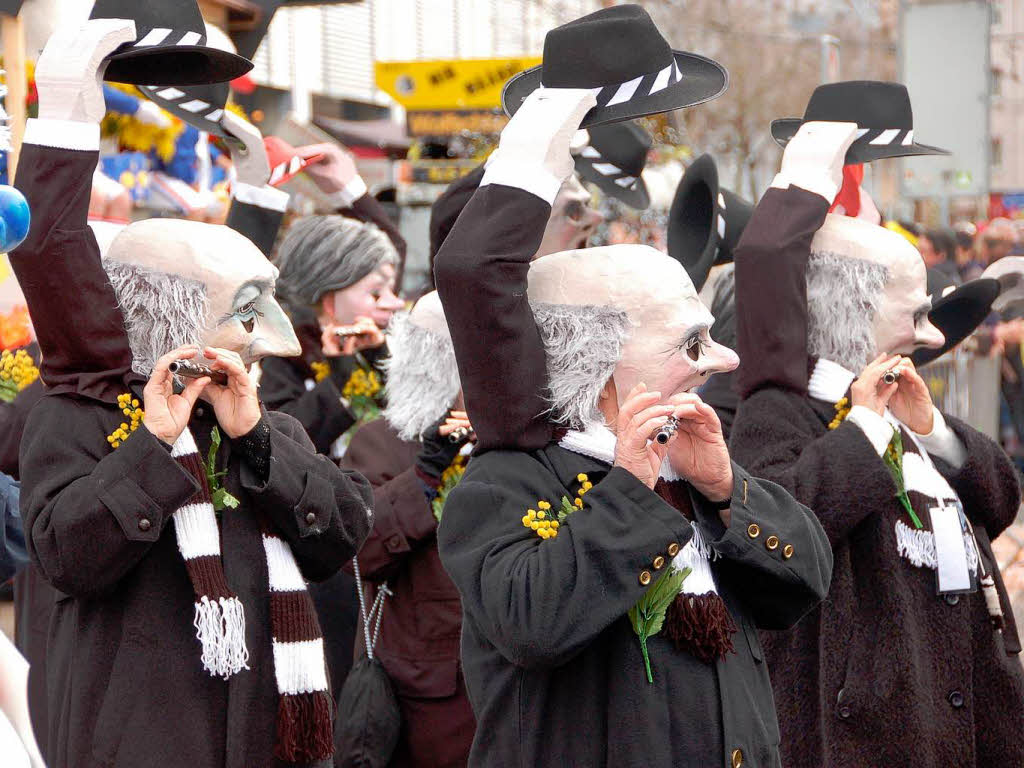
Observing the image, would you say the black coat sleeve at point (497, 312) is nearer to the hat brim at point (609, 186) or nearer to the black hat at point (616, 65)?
the black hat at point (616, 65)

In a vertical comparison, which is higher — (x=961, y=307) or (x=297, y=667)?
(x=961, y=307)

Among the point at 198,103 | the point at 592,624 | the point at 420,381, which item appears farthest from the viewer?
the point at 420,381

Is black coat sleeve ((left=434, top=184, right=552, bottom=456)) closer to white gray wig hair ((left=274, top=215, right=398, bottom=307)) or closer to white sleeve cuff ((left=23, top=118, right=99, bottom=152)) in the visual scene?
white sleeve cuff ((left=23, top=118, right=99, bottom=152))

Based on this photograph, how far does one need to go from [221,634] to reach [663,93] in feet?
4.63

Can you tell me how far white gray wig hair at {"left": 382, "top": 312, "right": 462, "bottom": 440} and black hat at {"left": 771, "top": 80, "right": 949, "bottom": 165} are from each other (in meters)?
1.18

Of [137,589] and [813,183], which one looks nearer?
[137,589]

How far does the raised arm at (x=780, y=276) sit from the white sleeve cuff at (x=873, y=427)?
22cm

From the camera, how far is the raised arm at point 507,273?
8.89 ft

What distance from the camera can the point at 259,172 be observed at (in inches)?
163

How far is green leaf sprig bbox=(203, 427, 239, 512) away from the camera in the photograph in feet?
10.4

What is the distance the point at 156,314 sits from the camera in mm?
3268

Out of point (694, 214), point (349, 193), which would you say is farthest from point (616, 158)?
point (349, 193)

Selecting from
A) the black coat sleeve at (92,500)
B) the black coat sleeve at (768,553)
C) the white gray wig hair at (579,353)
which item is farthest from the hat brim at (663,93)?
the black coat sleeve at (92,500)

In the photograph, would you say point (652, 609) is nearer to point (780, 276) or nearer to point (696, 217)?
point (780, 276)
